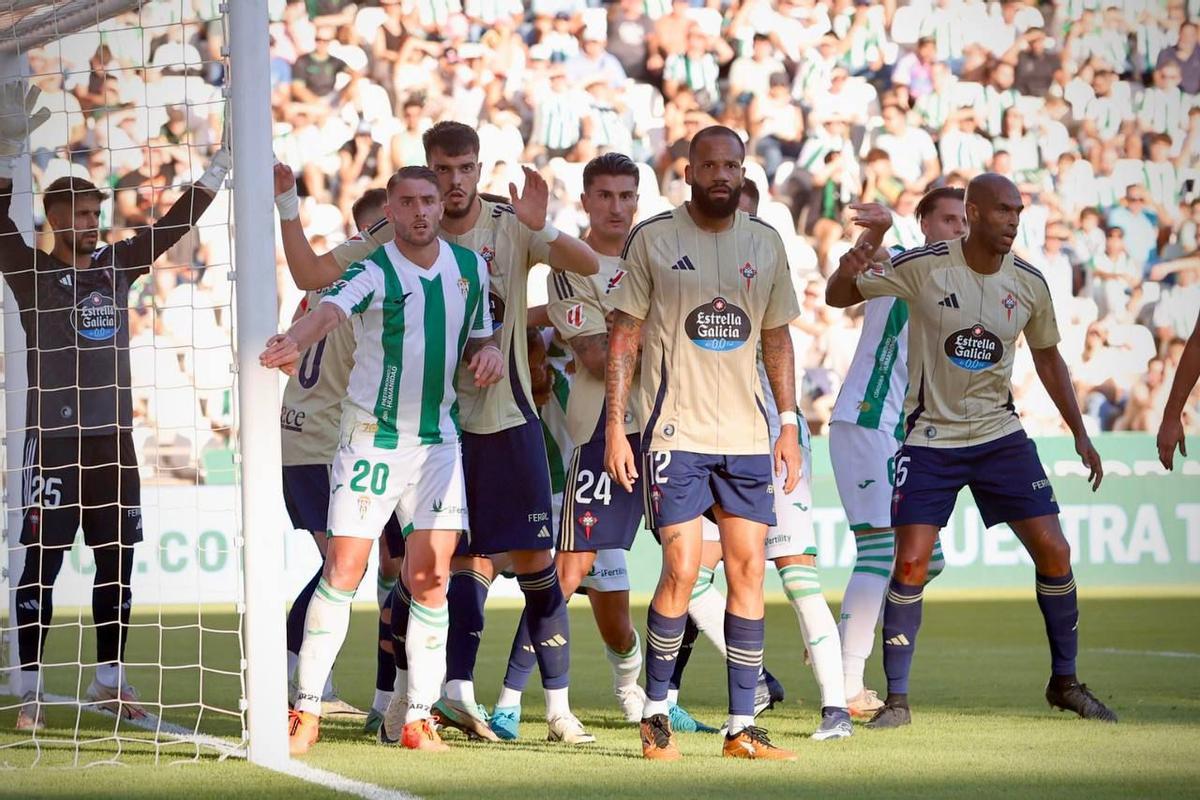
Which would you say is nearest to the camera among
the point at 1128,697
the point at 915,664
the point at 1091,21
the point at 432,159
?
the point at 432,159

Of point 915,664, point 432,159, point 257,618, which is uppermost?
point 432,159

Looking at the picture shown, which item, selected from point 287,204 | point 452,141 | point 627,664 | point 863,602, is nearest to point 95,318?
point 287,204

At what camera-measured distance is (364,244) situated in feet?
20.7

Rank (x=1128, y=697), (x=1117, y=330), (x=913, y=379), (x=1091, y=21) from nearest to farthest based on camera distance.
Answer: (x=913, y=379)
(x=1128, y=697)
(x=1117, y=330)
(x=1091, y=21)

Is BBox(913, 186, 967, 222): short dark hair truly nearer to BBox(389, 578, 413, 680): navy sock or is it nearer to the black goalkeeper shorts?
BBox(389, 578, 413, 680): navy sock

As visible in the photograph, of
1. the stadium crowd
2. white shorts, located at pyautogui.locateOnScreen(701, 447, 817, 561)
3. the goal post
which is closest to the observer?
the goal post

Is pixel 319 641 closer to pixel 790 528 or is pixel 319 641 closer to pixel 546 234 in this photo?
pixel 546 234

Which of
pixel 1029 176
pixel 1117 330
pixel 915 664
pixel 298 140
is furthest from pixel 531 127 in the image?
pixel 915 664

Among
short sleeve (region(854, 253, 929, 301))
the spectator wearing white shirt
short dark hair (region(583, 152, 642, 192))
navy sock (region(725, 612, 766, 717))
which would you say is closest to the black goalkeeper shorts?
short dark hair (region(583, 152, 642, 192))

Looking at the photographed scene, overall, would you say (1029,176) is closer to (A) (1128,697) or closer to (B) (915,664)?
(B) (915,664)

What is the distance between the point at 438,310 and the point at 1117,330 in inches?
464

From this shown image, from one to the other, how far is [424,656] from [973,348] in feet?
8.44

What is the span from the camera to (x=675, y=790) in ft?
15.9

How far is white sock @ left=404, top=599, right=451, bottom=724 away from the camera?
5.78 m
